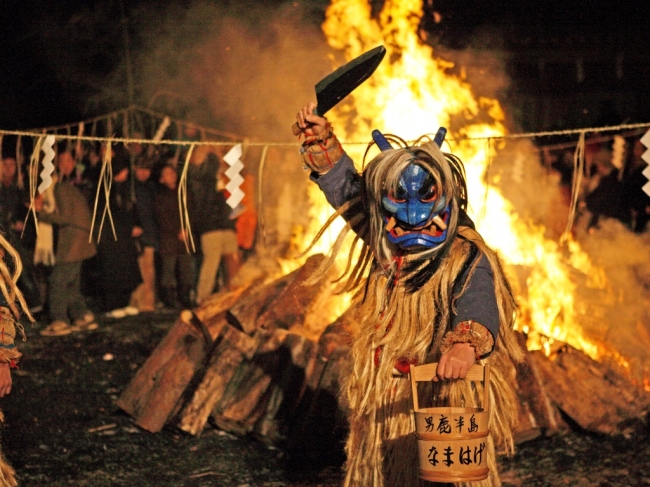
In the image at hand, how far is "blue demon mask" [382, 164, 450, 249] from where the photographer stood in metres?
3.42

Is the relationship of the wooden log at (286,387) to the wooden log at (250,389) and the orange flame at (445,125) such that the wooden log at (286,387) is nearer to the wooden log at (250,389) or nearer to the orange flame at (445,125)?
the wooden log at (250,389)

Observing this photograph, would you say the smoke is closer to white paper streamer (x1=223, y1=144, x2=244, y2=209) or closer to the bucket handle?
white paper streamer (x1=223, y1=144, x2=244, y2=209)

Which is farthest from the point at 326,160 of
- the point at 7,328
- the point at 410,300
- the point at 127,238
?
the point at 127,238

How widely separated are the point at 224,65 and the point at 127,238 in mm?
2967

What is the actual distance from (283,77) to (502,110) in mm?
3086

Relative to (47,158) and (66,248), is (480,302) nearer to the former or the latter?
(47,158)

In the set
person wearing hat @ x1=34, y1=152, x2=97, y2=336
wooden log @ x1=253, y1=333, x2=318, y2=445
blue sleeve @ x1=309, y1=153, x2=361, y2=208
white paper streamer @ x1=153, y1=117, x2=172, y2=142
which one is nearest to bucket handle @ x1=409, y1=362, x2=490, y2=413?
blue sleeve @ x1=309, y1=153, x2=361, y2=208

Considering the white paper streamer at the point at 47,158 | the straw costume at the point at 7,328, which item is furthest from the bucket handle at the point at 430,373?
the white paper streamer at the point at 47,158

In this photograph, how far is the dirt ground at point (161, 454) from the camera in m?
5.24

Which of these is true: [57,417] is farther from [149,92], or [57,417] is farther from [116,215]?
[149,92]

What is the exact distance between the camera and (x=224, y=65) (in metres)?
11.5

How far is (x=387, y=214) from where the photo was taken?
11.7 feet

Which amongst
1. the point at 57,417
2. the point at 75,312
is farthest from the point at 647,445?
the point at 75,312

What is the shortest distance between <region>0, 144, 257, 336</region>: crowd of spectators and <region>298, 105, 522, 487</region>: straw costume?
5.86m
